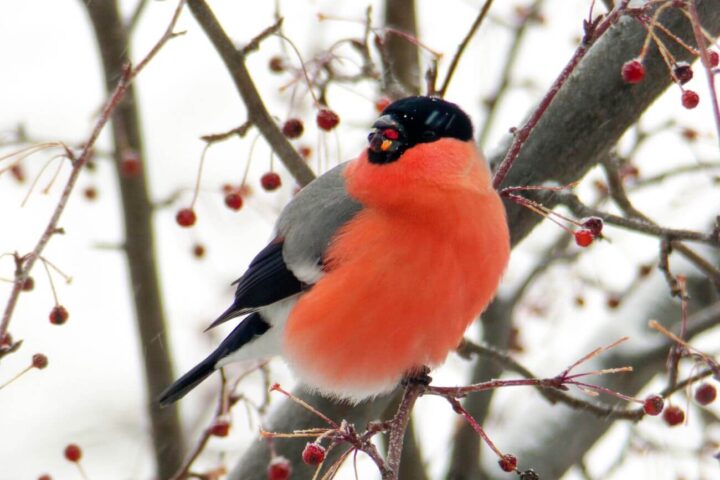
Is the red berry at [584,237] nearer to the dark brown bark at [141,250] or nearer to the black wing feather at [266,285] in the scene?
the black wing feather at [266,285]

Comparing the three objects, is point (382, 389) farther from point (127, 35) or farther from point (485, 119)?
point (485, 119)

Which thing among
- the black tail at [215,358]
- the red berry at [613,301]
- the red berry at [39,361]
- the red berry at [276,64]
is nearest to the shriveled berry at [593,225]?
→ the black tail at [215,358]

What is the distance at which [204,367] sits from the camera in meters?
3.54

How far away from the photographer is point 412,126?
126 inches

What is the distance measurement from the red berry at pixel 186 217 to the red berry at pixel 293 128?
1.57 feet

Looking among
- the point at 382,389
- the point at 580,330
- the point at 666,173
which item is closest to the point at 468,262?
the point at 382,389

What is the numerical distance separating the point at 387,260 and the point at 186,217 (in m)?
0.91

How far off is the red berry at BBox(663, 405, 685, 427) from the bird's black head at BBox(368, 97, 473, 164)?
110 cm

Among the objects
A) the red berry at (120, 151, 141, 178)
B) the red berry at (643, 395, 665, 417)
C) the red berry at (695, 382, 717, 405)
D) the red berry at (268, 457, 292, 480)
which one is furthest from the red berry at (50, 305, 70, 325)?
the red berry at (695, 382, 717, 405)

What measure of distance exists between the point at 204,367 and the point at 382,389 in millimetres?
652

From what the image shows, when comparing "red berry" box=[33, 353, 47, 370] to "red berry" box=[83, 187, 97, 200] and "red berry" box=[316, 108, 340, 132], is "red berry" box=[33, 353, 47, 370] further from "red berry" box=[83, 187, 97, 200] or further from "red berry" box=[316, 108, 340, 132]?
"red berry" box=[83, 187, 97, 200]

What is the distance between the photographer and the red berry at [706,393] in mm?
3330

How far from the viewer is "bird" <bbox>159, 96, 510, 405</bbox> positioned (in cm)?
307

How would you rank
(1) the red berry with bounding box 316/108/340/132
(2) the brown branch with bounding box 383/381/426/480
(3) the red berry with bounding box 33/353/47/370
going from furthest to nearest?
(1) the red berry with bounding box 316/108/340/132, (3) the red berry with bounding box 33/353/47/370, (2) the brown branch with bounding box 383/381/426/480
